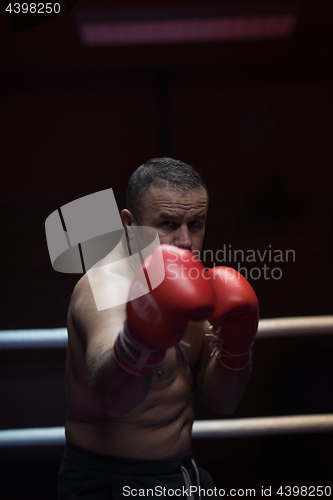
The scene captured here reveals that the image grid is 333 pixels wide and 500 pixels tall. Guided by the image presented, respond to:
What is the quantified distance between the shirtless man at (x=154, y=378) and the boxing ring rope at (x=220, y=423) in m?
0.14

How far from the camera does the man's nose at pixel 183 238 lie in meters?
1.02

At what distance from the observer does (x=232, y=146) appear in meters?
2.42

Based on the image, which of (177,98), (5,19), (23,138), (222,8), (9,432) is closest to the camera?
(9,432)

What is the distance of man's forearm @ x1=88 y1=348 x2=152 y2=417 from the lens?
704 millimetres

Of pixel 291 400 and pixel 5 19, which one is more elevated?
pixel 5 19

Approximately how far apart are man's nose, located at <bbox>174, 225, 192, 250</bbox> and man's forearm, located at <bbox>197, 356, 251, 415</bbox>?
353 mm

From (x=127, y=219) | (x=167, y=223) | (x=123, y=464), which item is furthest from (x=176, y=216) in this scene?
(x=123, y=464)

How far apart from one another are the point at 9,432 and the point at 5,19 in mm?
1701

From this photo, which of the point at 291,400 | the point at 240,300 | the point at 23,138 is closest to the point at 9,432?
the point at 240,300

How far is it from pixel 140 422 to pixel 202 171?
160cm

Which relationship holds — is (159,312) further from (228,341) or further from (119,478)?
(119,478)

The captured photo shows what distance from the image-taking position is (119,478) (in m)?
0.96

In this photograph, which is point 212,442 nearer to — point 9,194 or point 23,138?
point 9,194

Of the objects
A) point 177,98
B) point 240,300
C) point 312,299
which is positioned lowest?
point 312,299
